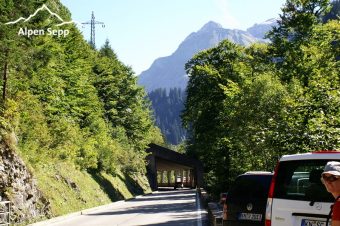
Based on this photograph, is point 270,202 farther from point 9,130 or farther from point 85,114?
point 85,114

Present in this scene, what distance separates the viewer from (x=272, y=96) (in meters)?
21.6

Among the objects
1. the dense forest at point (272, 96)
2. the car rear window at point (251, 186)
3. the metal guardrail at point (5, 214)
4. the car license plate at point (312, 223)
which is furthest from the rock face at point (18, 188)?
the car license plate at point (312, 223)

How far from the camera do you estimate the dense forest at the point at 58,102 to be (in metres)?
23.6

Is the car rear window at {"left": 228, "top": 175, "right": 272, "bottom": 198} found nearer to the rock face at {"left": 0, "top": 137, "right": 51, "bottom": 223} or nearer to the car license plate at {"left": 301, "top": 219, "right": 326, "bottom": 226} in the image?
the car license plate at {"left": 301, "top": 219, "right": 326, "bottom": 226}

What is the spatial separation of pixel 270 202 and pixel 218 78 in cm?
3356

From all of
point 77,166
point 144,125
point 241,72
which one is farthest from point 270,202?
point 144,125

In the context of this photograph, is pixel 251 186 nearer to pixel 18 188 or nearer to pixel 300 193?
pixel 300 193

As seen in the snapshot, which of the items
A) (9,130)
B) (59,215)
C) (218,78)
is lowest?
(59,215)

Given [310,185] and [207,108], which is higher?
[207,108]

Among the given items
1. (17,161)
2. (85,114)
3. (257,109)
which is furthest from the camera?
(85,114)

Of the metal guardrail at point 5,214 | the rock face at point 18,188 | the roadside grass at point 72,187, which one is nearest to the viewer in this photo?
the metal guardrail at point 5,214

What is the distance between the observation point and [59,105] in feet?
127

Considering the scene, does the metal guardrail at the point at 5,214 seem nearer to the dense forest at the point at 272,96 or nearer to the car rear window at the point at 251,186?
the dense forest at the point at 272,96

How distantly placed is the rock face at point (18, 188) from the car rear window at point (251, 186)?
10635mm
